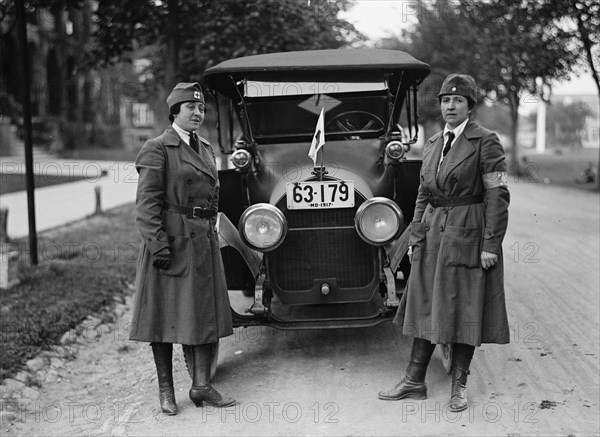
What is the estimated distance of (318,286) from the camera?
564 centimetres

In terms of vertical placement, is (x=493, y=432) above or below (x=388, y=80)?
below

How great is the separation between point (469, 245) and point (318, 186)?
1449 millimetres

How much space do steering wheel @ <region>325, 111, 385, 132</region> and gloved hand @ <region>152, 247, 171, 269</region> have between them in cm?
249

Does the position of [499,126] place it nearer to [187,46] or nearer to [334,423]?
[187,46]

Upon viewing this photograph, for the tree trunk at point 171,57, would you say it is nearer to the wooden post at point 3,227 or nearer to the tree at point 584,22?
the wooden post at point 3,227

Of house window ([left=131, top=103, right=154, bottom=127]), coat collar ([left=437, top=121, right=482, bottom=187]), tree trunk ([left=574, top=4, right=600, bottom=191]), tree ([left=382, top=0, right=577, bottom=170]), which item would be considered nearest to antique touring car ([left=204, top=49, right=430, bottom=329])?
coat collar ([left=437, top=121, right=482, bottom=187])

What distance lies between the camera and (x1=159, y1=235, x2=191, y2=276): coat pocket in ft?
15.2

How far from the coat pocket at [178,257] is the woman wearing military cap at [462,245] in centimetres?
147

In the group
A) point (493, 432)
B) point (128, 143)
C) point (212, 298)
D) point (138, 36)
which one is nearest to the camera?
point (493, 432)

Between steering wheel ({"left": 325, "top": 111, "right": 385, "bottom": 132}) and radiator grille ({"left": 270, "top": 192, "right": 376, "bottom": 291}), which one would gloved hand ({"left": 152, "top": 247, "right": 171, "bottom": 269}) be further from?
steering wheel ({"left": 325, "top": 111, "right": 385, "bottom": 132})

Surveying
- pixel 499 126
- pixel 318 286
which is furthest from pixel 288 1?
pixel 499 126

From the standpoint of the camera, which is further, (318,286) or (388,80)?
(388,80)

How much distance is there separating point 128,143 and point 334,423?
130 feet

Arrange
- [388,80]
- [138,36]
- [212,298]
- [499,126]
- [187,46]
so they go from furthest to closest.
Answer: [499,126] < [187,46] < [138,36] < [388,80] < [212,298]
